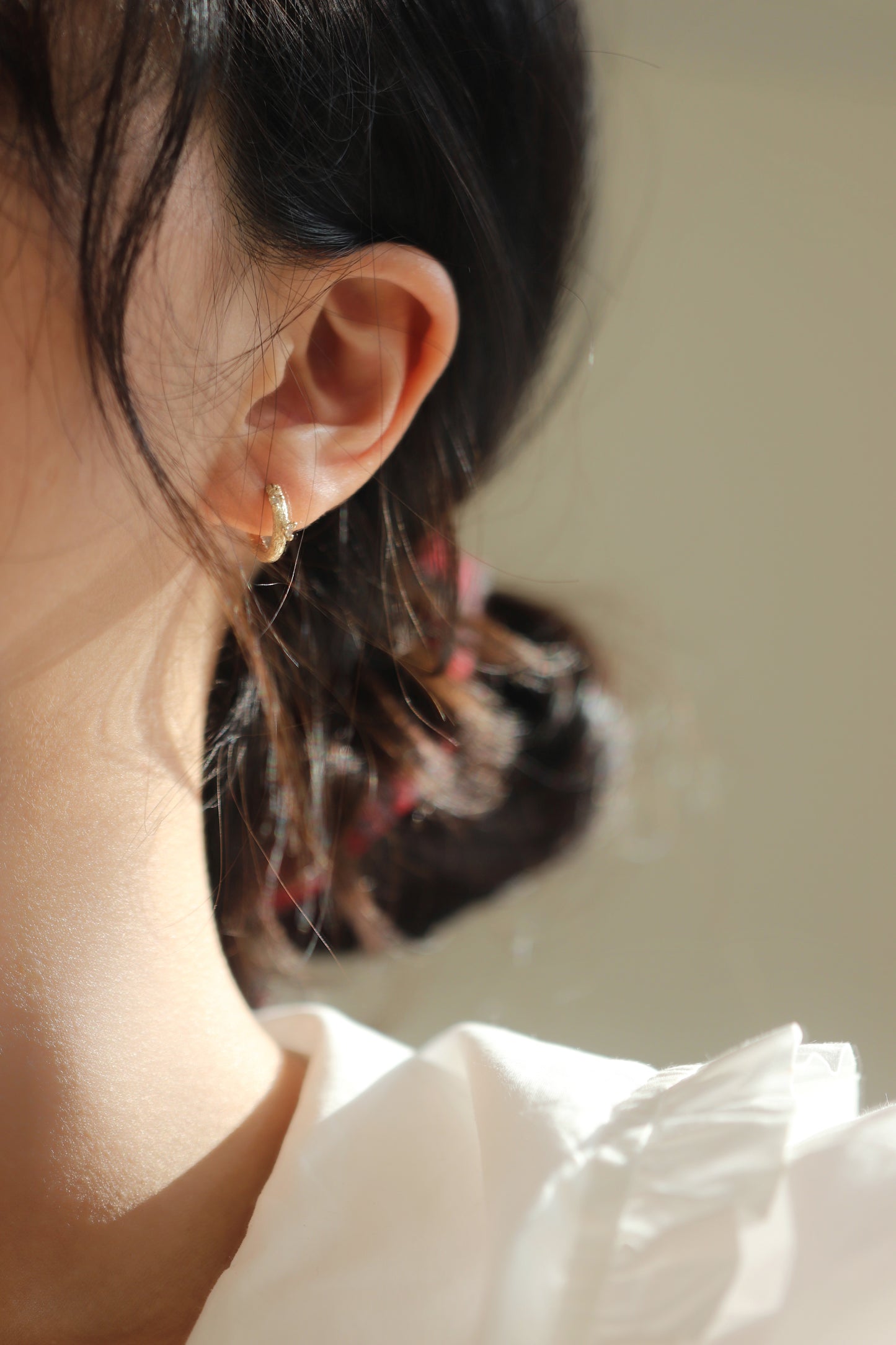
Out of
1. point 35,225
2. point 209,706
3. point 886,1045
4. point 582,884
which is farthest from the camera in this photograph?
point 582,884

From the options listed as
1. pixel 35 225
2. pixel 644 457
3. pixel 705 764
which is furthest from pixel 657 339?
pixel 35 225

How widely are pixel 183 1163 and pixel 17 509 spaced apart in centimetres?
29

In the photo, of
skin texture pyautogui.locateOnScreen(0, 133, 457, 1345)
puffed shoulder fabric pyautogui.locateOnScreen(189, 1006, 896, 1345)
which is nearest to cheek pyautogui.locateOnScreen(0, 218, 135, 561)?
skin texture pyautogui.locateOnScreen(0, 133, 457, 1345)

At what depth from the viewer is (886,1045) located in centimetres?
102

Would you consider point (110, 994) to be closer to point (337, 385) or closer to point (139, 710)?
point (139, 710)

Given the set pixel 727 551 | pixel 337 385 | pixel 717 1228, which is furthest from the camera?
pixel 727 551

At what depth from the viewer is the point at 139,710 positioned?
48 cm

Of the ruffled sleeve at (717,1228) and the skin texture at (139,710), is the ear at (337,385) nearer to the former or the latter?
the skin texture at (139,710)

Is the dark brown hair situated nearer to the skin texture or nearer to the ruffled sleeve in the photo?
the skin texture

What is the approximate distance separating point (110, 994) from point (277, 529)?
0.21 m

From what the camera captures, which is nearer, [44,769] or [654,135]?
[44,769]

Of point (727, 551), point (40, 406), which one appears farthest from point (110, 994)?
point (727, 551)

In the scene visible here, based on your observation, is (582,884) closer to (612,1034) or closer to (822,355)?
(612,1034)

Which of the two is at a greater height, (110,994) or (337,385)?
(337,385)
